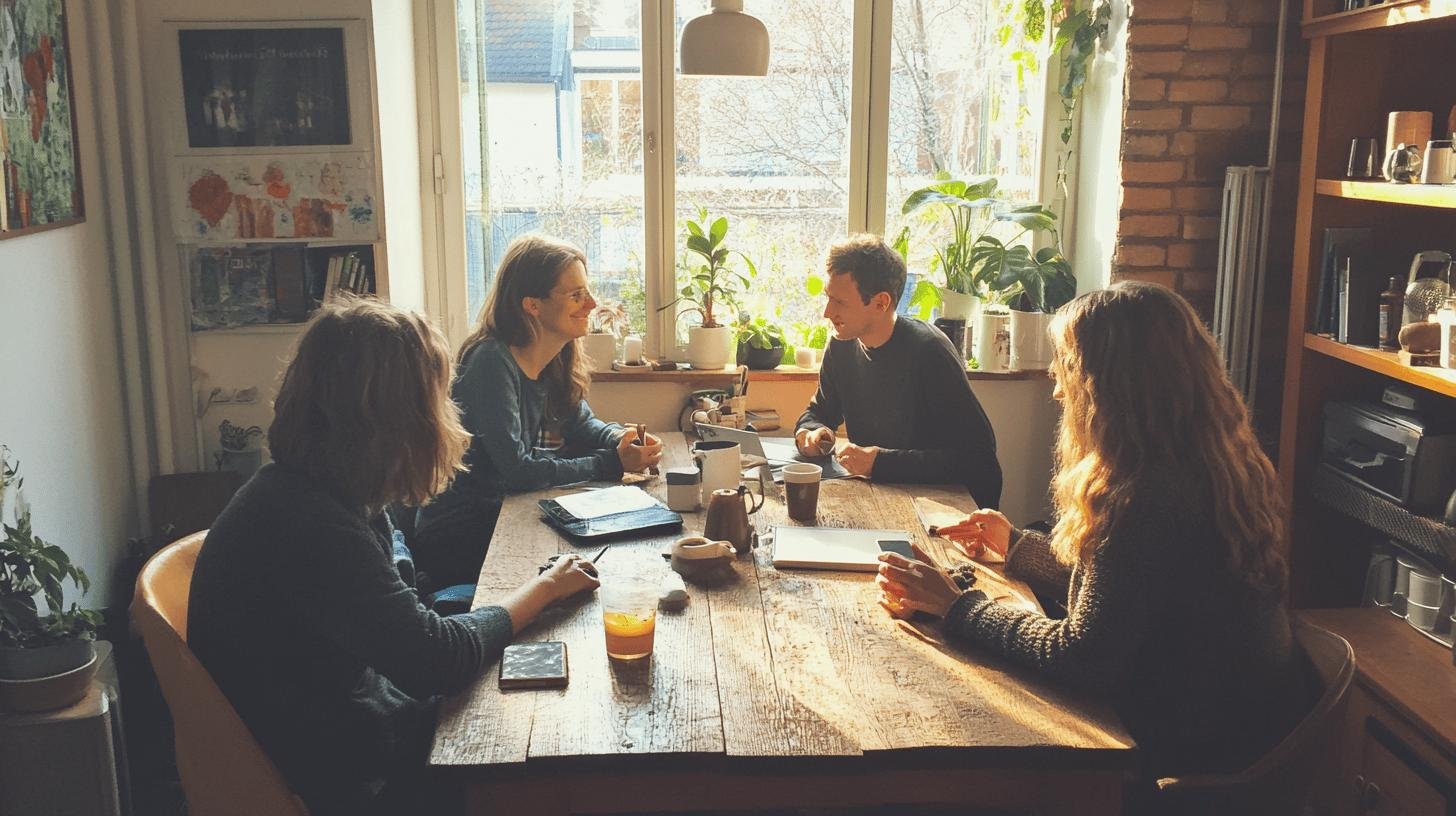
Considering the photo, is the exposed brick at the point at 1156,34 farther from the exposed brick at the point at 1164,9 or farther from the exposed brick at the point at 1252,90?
the exposed brick at the point at 1252,90

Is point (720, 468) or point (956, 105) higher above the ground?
point (956, 105)

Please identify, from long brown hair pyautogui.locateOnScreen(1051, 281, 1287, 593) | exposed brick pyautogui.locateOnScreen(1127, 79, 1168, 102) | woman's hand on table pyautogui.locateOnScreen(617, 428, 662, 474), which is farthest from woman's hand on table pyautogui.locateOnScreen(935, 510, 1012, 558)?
exposed brick pyautogui.locateOnScreen(1127, 79, 1168, 102)

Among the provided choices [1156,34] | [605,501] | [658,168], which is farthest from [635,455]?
[1156,34]

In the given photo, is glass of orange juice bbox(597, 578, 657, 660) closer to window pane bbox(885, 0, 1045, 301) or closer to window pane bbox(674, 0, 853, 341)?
window pane bbox(674, 0, 853, 341)

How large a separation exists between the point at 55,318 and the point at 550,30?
1.85 metres

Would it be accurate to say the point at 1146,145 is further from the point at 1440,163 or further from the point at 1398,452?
the point at 1398,452

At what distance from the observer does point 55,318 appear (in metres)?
2.75

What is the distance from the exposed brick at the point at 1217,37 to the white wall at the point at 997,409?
110 cm

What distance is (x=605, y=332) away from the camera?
4.09 metres

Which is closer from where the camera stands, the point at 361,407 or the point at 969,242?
the point at 361,407

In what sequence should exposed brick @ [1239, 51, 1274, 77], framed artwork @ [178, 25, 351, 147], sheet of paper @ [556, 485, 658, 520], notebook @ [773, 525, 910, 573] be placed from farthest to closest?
exposed brick @ [1239, 51, 1274, 77]
framed artwork @ [178, 25, 351, 147]
sheet of paper @ [556, 485, 658, 520]
notebook @ [773, 525, 910, 573]

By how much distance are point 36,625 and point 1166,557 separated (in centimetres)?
185

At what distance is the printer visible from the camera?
2793mm

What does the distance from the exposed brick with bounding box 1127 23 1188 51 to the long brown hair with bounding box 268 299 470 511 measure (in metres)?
2.57
